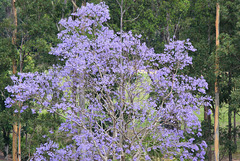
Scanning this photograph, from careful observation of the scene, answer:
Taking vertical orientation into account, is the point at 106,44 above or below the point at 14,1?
Result: below

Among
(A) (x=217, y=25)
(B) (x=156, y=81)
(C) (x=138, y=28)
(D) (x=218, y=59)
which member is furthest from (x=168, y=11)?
(B) (x=156, y=81)

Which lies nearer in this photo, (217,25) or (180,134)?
(180,134)

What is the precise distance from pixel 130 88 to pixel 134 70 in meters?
0.54

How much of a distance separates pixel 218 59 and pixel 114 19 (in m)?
7.10

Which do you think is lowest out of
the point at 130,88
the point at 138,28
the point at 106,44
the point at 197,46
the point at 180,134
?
the point at 180,134

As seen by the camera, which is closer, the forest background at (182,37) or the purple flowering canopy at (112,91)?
the purple flowering canopy at (112,91)

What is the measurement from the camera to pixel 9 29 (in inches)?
595

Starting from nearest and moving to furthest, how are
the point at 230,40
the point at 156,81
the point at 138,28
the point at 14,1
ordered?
1. the point at 156,81
2. the point at 230,40
3. the point at 14,1
4. the point at 138,28

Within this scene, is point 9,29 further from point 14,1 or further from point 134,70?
point 134,70

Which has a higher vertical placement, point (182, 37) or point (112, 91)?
point (182, 37)

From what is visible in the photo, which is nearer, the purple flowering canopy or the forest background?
the purple flowering canopy

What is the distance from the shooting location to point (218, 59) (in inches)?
583

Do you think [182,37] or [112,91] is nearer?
[112,91]

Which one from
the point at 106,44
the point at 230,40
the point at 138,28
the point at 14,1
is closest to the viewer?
the point at 106,44
